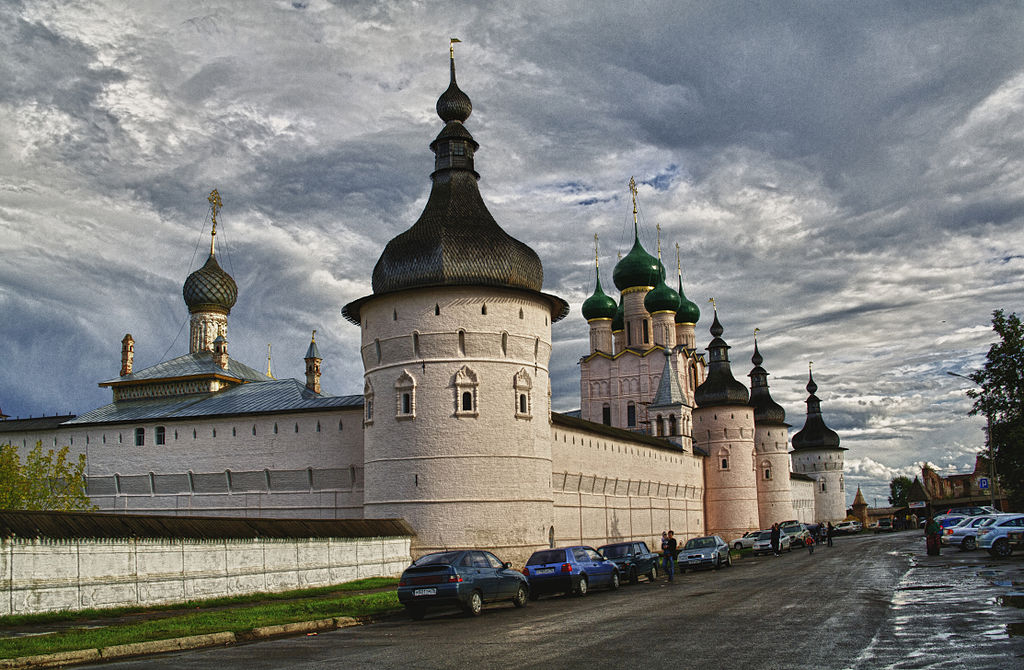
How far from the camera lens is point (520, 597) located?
1839 centimetres

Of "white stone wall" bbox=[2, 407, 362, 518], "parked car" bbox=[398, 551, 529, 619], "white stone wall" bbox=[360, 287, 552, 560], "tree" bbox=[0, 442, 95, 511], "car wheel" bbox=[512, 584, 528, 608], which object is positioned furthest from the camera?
"white stone wall" bbox=[2, 407, 362, 518]

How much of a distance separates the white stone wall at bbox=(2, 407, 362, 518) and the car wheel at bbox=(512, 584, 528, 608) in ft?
56.3

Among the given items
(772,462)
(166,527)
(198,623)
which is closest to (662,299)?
(772,462)

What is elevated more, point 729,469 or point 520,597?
point 729,469

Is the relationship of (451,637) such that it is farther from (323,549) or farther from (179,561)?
(323,549)

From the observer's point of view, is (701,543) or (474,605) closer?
(474,605)

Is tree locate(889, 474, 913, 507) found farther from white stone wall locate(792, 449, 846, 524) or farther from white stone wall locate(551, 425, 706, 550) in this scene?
white stone wall locate(551, 425, 706, 550)

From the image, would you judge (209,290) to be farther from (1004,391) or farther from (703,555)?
(1004,391)

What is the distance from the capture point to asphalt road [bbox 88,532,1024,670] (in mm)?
9922

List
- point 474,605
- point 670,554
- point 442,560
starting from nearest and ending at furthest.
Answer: point 474,605, point 442,560, point 670,554

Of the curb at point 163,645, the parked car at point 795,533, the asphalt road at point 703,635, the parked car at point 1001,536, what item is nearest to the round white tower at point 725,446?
the parked car at point 795,533

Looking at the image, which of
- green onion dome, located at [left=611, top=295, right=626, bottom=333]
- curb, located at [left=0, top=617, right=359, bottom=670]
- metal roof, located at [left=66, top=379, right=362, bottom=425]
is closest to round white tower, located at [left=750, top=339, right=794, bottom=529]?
green onion dome, located at [left=611, top=295, right=626, bottom=333]

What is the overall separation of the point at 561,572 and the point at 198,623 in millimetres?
8491

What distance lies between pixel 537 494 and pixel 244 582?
11.7 meters
